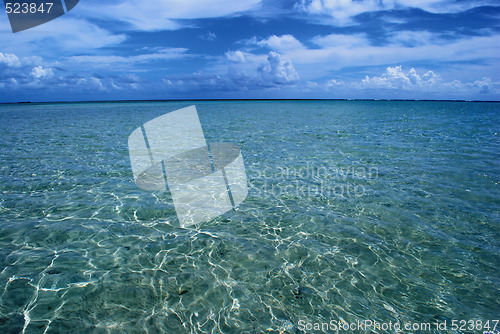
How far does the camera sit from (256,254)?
8.65 m

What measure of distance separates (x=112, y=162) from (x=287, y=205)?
13261mm

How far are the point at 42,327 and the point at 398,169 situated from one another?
18865 millimetres

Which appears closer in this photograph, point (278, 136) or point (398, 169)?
point (398, 169)

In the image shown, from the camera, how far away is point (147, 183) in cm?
1485

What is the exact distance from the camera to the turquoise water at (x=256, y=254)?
20.9ft

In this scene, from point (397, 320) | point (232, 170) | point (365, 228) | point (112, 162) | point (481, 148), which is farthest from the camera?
point (481, 148)

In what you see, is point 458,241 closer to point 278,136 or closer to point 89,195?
point 89,195

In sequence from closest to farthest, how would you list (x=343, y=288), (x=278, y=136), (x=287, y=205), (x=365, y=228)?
1. (x=343, y=288)
2. (x=365, y=228)
3. (x=287, y=205)
4. (x=278, y=136)

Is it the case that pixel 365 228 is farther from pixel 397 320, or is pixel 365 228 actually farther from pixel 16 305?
pixel 16 305

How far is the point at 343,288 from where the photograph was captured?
7238 mm

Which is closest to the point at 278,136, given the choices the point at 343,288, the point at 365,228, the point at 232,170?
the point at 232,170

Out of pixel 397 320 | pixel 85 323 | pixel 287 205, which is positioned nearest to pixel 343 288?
pixel 397 320

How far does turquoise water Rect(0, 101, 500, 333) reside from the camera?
20.9 feet

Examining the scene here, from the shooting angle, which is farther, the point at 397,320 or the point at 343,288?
the point at 343,288
